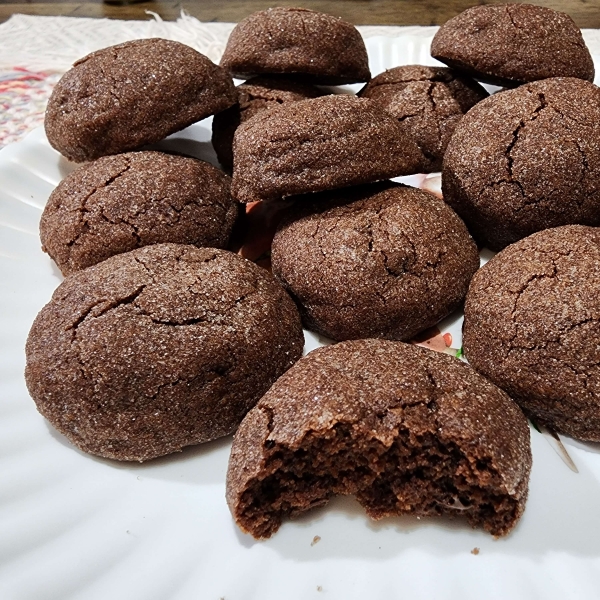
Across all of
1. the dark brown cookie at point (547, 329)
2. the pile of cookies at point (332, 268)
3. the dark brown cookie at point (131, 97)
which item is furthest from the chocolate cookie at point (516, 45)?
the dark brown cookie at point (131, 97)

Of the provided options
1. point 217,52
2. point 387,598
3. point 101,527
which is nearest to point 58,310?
point 101,527

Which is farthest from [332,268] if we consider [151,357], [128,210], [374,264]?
[128,210]

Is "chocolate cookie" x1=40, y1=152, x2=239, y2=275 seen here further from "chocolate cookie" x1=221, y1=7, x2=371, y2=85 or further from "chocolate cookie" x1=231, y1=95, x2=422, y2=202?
"chocolate cookie" x1=221, y1=7, x2=371, y2=85

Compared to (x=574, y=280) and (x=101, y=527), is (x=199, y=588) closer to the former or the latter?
(x=101, y=527)

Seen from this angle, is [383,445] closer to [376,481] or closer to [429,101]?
[376,481]

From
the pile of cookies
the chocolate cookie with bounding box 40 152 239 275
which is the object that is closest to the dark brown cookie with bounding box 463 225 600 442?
the pile of cookies

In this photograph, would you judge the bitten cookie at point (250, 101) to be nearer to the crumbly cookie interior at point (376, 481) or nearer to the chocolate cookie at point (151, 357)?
the chocolate cookie at point (151, 357)

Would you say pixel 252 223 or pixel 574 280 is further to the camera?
pixel 252 223
